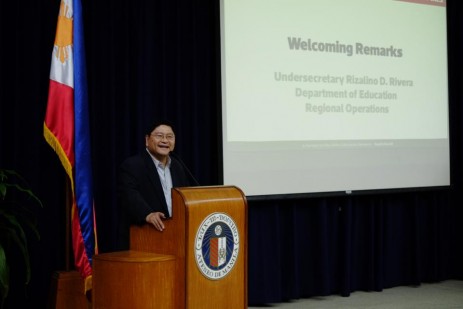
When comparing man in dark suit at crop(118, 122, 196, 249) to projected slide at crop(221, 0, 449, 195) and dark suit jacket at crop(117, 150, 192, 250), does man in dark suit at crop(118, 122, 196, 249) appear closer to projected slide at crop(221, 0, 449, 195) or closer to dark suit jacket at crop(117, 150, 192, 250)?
dark suit jacket at crop(117, 150, 192, 250)

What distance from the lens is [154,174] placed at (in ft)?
12.4

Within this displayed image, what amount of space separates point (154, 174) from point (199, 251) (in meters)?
0.64

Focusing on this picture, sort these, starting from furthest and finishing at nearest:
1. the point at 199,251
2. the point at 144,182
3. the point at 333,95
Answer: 1. the point at 333,95
2. the point at 144,182
3. the point at 199,251

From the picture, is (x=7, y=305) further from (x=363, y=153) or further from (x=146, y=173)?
(x=363, y=153)

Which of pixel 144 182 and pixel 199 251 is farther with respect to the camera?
pixel 144 182

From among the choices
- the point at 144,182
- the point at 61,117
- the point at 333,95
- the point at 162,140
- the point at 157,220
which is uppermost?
the point at 333,95

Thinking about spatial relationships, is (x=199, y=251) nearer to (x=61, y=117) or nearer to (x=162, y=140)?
(x=162, y=140)

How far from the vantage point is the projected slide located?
5.12m

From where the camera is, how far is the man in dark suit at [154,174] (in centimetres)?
375

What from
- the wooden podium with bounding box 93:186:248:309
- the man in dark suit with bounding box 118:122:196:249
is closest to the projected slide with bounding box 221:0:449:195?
the man in dark suit with bounding box 118:122:196:249

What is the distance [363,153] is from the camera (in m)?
5.65

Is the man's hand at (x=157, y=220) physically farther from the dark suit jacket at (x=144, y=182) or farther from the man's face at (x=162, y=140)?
the man's face at (x=162, y=140)

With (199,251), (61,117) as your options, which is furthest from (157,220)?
(61,117)

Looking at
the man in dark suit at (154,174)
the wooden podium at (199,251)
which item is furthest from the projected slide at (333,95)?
the wooden podium at (199,251)
